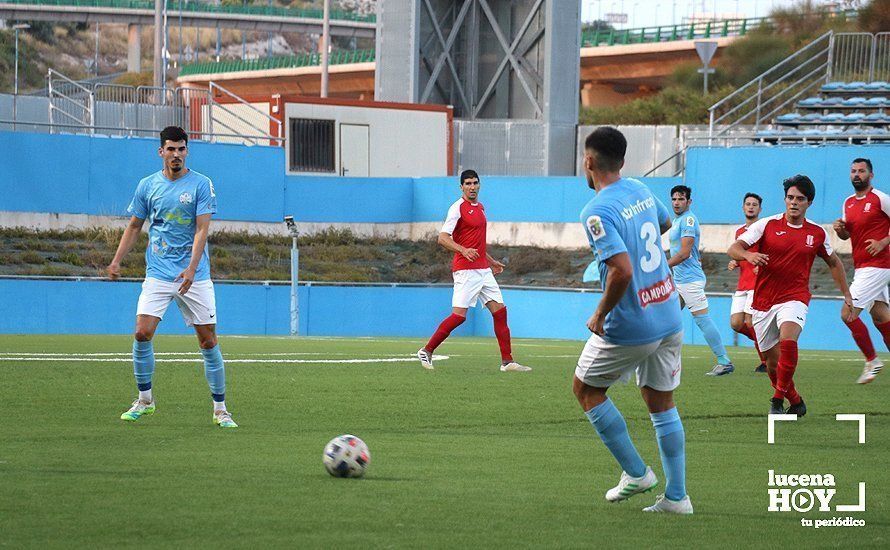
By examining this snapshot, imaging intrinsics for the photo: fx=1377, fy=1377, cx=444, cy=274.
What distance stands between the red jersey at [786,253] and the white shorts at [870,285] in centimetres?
334

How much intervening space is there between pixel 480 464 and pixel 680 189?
9.37 m

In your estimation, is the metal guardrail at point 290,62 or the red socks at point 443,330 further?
the metal guardrail at point 290,62

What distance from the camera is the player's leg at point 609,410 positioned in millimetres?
7676

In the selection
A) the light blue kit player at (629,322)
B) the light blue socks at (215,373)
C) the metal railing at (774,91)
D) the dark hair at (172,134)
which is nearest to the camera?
the light blue kit player at (629,322)

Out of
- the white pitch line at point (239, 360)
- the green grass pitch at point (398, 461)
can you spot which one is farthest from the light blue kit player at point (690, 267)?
the white pitch line at point (239, 360)

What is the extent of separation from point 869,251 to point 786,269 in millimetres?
3428

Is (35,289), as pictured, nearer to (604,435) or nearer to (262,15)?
(604,435)

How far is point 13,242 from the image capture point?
34.4 metres

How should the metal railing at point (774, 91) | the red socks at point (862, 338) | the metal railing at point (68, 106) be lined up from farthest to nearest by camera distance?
the metal railing at point (68, 106) < the metal railing at point (774, 91) < the red socks at point (862, 338)

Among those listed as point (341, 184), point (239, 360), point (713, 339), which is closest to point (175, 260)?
point (239, 360)

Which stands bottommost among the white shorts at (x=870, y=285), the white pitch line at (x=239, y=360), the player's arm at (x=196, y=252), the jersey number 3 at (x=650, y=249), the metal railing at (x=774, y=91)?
the white pitch line at (x=239, y=360)

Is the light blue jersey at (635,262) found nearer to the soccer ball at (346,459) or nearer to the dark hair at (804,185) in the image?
the soccer ball at (346,459)

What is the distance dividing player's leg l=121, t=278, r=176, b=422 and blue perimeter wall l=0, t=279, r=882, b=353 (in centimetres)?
1723

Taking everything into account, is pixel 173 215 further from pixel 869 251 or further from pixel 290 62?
pixel 290 62
